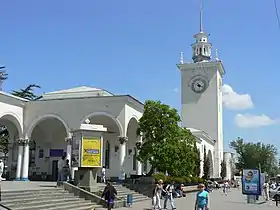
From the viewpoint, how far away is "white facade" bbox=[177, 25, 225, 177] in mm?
→ 63500

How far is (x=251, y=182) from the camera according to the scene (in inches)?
1072

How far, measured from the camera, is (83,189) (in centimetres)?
2202

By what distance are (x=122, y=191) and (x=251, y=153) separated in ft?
215

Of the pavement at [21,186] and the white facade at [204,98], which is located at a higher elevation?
the white facade at [204,98]

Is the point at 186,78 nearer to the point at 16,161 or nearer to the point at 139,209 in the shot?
the point at 16,161

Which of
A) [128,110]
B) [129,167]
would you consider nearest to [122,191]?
[128,110]

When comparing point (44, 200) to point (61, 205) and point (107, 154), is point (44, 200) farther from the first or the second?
point (107, 154)

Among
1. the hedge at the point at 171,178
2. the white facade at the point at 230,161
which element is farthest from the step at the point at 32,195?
the white facade at the point at 230,161

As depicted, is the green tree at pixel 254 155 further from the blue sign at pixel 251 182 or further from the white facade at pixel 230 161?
the blue sign at pixel 251 182

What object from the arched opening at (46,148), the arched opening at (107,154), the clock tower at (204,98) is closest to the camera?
the arched opening at (46,148)

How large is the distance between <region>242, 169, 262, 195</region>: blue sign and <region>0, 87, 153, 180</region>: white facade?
9.11 meters

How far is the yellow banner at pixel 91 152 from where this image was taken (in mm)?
22516

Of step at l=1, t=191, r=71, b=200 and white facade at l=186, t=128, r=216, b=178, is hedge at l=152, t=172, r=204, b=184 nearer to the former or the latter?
step at l=1, t=191, r=71, b=200

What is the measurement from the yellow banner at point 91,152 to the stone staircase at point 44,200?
78.1 inches
